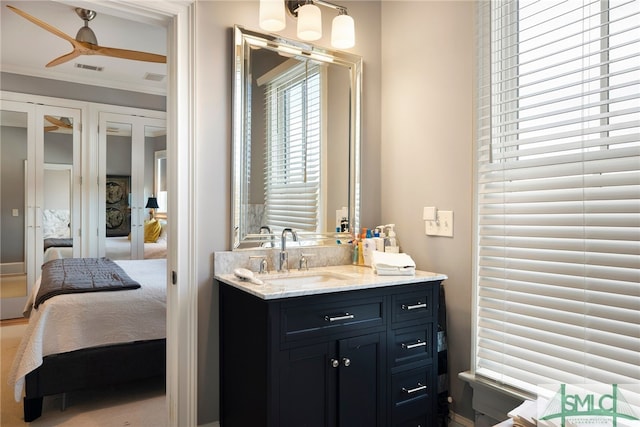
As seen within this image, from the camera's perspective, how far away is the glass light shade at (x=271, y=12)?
1915mm

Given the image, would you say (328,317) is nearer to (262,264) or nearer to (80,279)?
(262,264)

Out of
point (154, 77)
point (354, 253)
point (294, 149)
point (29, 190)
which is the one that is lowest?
point (354, 253)

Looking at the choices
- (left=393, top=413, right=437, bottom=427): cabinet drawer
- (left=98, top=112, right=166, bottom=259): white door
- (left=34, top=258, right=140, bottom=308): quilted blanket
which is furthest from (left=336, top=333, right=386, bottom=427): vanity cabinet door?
(left=98, top=112, right=166, bottom=259): white door

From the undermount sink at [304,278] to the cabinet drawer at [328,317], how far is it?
234 millimetres

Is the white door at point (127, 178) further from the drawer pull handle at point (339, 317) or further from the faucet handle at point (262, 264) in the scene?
the drawer pull handle at point (339, 317)

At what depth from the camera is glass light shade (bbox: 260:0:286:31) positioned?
75.4 inches

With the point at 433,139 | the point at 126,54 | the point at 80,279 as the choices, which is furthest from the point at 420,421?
the point at 126,54

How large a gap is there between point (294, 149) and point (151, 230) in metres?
3.41

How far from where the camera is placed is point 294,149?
228cm

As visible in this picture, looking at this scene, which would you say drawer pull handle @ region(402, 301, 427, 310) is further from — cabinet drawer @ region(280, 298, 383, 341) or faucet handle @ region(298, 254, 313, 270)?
faucet handle @ region(298, 254, 313, 270)

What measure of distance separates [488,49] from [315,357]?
5.29ft

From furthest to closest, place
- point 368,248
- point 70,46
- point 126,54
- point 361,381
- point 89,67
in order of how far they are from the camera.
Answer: point 89,67
point 70,46
point 126,54
point 368,248
point 361,381

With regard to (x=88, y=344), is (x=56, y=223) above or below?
above

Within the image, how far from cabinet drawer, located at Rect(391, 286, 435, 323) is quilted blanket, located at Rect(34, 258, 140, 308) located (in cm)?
196
